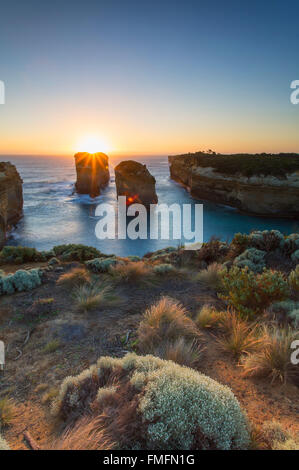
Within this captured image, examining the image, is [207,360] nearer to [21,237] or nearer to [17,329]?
[17,329]

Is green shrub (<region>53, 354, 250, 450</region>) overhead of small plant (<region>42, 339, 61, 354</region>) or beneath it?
overhead

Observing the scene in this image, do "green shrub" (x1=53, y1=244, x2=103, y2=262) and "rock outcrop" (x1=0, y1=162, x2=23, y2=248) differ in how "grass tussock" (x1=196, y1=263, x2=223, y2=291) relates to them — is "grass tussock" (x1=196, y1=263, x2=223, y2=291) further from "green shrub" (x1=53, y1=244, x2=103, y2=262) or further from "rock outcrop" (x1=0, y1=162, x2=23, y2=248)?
"rock outcrop" (x1=0, y1=162, x2=23, y2=248)

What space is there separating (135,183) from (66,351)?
27.8 m

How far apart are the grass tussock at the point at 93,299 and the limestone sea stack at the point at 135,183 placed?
2564 cm

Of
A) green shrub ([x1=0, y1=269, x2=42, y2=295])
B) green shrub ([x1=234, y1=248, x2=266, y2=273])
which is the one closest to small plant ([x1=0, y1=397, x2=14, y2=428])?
green shrub ([x1=0, y1=269, x2=42, y2=295])

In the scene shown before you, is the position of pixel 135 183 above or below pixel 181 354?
above

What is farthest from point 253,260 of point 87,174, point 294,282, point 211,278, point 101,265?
point 87,174

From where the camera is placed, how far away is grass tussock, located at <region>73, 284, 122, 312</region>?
4.76 metres

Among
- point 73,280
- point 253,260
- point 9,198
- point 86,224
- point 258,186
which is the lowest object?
point 86,224

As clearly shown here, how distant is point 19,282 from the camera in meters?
5.77

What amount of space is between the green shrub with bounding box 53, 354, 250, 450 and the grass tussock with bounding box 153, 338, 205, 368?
1.83 ft

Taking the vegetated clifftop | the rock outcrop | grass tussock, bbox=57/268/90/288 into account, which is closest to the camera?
grass tussock, bbox=57/268/90/288

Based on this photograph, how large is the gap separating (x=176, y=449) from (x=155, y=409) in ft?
0.99

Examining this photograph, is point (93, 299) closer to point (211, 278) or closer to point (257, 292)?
point (211, 278)
